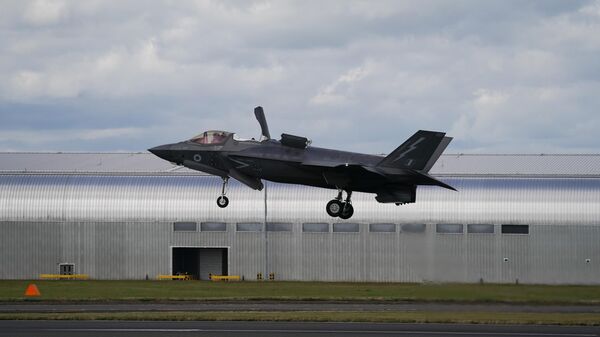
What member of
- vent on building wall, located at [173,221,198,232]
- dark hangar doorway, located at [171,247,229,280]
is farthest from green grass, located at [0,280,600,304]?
dark hangar doorway, located at [171,247,229,280]

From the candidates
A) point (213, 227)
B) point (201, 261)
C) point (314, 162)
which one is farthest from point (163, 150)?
point (201, 261)

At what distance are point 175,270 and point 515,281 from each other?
2725cm

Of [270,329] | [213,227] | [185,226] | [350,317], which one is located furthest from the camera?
[185,226]

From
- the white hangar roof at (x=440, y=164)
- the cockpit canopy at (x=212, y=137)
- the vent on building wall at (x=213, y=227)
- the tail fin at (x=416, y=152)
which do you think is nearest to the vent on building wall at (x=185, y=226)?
the vent on building wall at (x=213, y=227)

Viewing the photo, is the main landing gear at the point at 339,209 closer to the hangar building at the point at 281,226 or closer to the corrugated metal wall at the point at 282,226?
the hangar building at the point at 281,226

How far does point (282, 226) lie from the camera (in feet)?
294

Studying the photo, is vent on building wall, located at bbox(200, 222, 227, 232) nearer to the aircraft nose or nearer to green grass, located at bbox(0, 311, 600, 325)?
green grass, located at bbox(0, 311, 600, 325)

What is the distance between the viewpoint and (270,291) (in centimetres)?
7619

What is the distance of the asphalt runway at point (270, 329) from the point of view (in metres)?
50.0

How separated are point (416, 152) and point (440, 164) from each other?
2017 inches

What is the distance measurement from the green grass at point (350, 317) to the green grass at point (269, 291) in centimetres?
115

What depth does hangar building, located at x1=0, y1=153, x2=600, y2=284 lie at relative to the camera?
86.5 metres

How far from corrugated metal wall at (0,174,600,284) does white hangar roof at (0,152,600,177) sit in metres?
2.49

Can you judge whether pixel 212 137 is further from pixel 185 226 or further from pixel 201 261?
pixel 201 261
